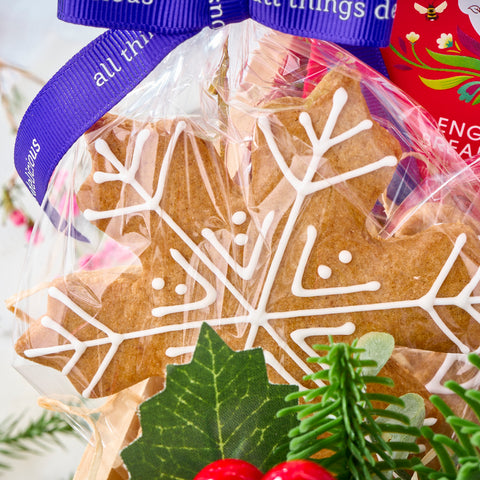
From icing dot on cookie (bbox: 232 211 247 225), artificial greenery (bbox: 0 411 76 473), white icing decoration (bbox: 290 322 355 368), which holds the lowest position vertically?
artificial greenery (bbox: 0 411 76 473)

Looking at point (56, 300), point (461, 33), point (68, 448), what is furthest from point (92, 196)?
point (68, 448)

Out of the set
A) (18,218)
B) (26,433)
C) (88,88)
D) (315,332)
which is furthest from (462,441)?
(18,218)

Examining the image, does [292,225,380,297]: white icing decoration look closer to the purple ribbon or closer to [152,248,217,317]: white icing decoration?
[152,248,217,317]: white icing decoration

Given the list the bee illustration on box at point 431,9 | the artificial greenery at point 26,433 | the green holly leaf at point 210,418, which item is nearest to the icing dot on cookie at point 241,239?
the green holly leaf at point 210,418

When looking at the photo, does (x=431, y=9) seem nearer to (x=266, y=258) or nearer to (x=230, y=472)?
(x=266, y=258)

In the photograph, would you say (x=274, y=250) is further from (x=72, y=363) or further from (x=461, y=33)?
(x=461, y=33)

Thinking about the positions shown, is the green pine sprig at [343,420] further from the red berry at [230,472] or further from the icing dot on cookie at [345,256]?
the icing dot on cookie at [345,256]

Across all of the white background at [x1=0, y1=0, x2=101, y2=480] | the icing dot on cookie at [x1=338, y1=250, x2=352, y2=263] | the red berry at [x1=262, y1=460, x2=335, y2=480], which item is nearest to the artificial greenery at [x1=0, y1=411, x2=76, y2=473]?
the white background at [x1=0, y1=0, x2=101, y2=480]
